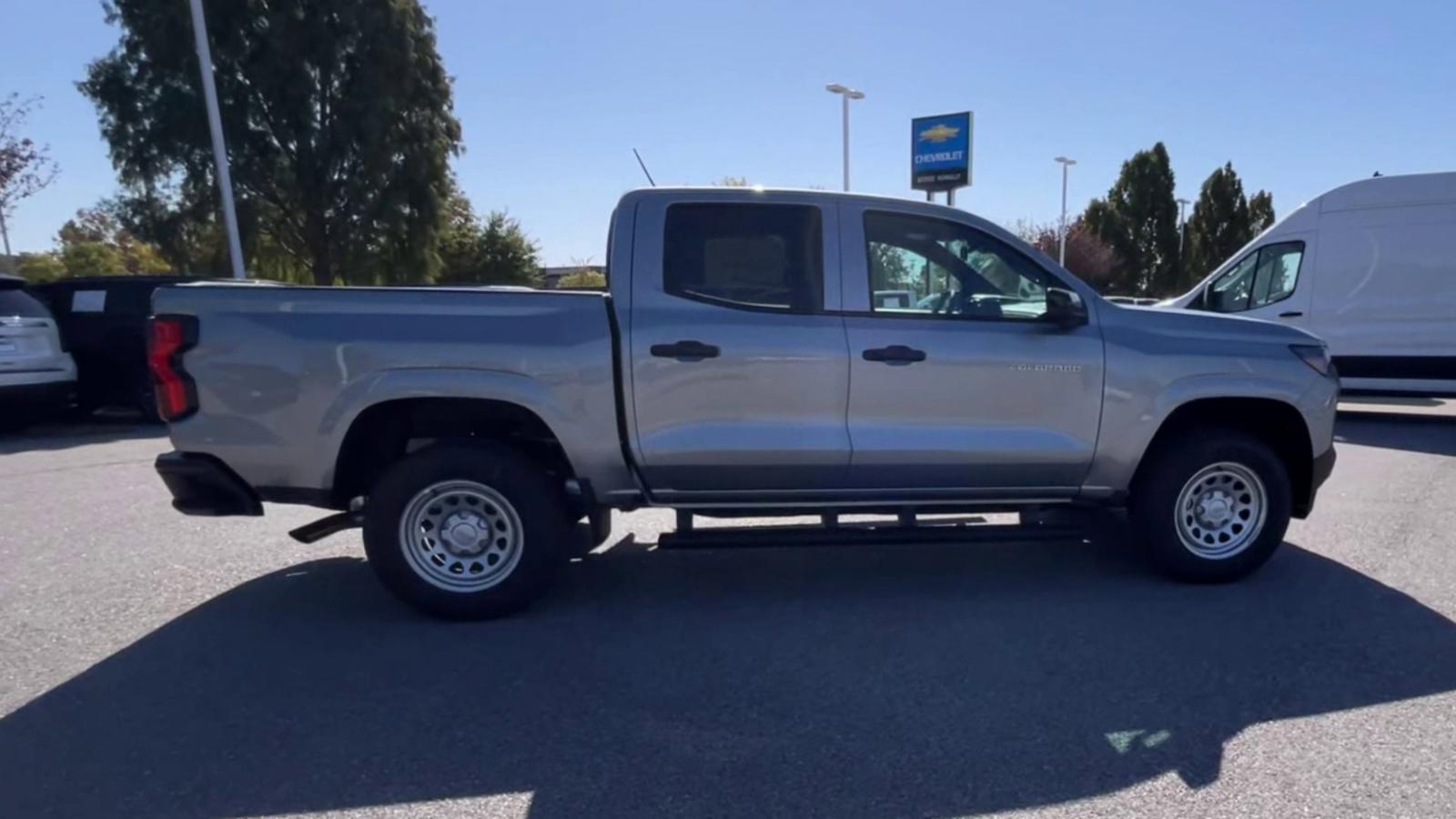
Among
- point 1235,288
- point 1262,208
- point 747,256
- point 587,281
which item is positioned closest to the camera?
point 747,256

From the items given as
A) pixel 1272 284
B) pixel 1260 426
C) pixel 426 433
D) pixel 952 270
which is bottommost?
pixel 1260 426

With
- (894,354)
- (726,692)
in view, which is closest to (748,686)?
(726,692)

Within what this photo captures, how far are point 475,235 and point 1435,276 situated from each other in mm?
29366

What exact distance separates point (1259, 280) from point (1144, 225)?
2956 centimetres

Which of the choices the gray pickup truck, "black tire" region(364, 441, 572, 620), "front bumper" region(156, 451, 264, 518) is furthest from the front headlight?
"front bumper" region(156, 451, 264, 518)

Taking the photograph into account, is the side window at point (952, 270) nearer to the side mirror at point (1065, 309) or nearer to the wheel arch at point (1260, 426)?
the side mirror at point (1065, 309)

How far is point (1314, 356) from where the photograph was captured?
18.0ft

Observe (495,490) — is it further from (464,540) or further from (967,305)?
(967,305)

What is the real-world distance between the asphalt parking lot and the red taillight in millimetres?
1107

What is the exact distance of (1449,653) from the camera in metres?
4.50

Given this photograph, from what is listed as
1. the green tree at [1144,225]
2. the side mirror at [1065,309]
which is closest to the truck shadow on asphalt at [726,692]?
the side mirror at [1065,309]

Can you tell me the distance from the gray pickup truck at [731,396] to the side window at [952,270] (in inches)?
0.4

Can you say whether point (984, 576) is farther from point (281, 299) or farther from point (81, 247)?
point (81, 247)

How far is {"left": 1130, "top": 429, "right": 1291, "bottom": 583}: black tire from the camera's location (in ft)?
17.6
